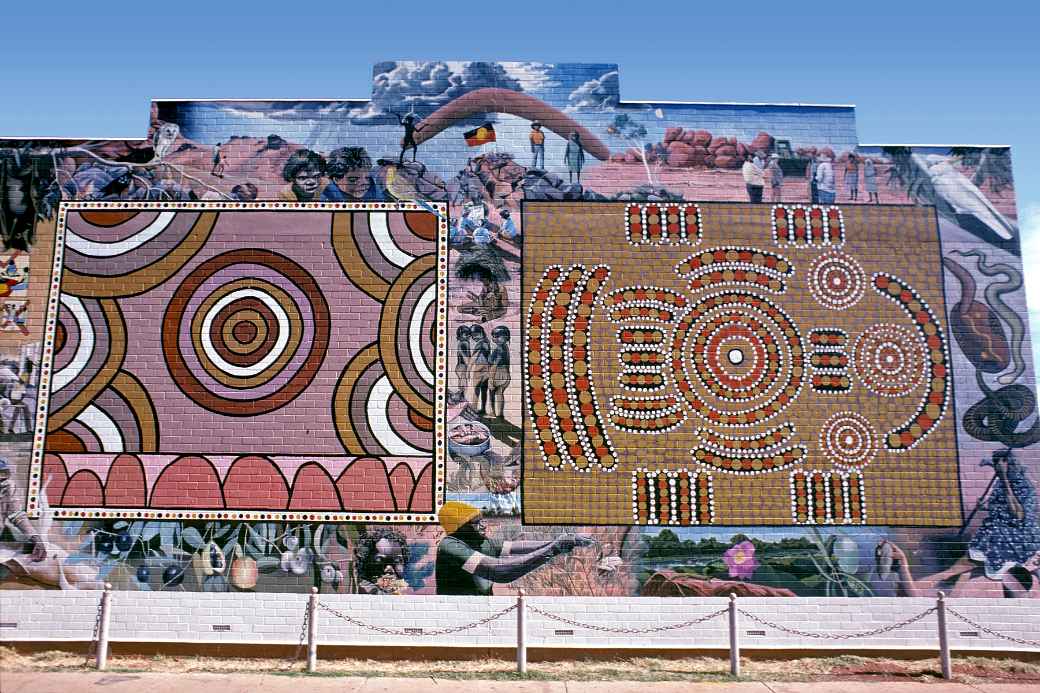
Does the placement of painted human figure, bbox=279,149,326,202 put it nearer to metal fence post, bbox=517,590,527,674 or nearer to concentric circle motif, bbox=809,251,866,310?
metal fence post, bbox=517,590,527,674

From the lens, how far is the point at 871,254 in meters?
11.3

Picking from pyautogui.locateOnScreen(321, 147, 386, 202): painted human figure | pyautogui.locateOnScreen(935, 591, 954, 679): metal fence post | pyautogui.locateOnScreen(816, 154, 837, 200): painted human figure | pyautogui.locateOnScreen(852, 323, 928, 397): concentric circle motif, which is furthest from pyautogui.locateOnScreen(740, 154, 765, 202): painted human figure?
pyautogui.locateOnScreen(935, 591, 954, 679): metal fence post

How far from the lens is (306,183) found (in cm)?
1137

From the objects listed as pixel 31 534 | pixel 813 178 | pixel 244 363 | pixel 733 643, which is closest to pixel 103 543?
pixel 31 534

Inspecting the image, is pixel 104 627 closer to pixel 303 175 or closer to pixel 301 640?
pixel 301 640

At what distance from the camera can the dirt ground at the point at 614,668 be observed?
968 centimetres

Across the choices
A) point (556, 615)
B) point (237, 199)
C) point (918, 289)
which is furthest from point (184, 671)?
point (918, 289)

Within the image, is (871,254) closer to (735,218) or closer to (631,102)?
(735,218)

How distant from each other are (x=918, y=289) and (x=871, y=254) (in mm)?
746

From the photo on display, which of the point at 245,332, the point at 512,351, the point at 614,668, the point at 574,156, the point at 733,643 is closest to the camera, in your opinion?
the point at 733,643

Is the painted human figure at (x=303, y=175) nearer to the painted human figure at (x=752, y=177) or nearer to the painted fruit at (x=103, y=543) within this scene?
the painted fruit at (x=103, y=543)

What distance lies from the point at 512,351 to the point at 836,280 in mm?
4297

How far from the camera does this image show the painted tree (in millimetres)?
11500

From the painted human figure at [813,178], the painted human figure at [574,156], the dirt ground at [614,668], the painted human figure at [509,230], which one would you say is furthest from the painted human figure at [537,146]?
the dirt ground at [614,668]
